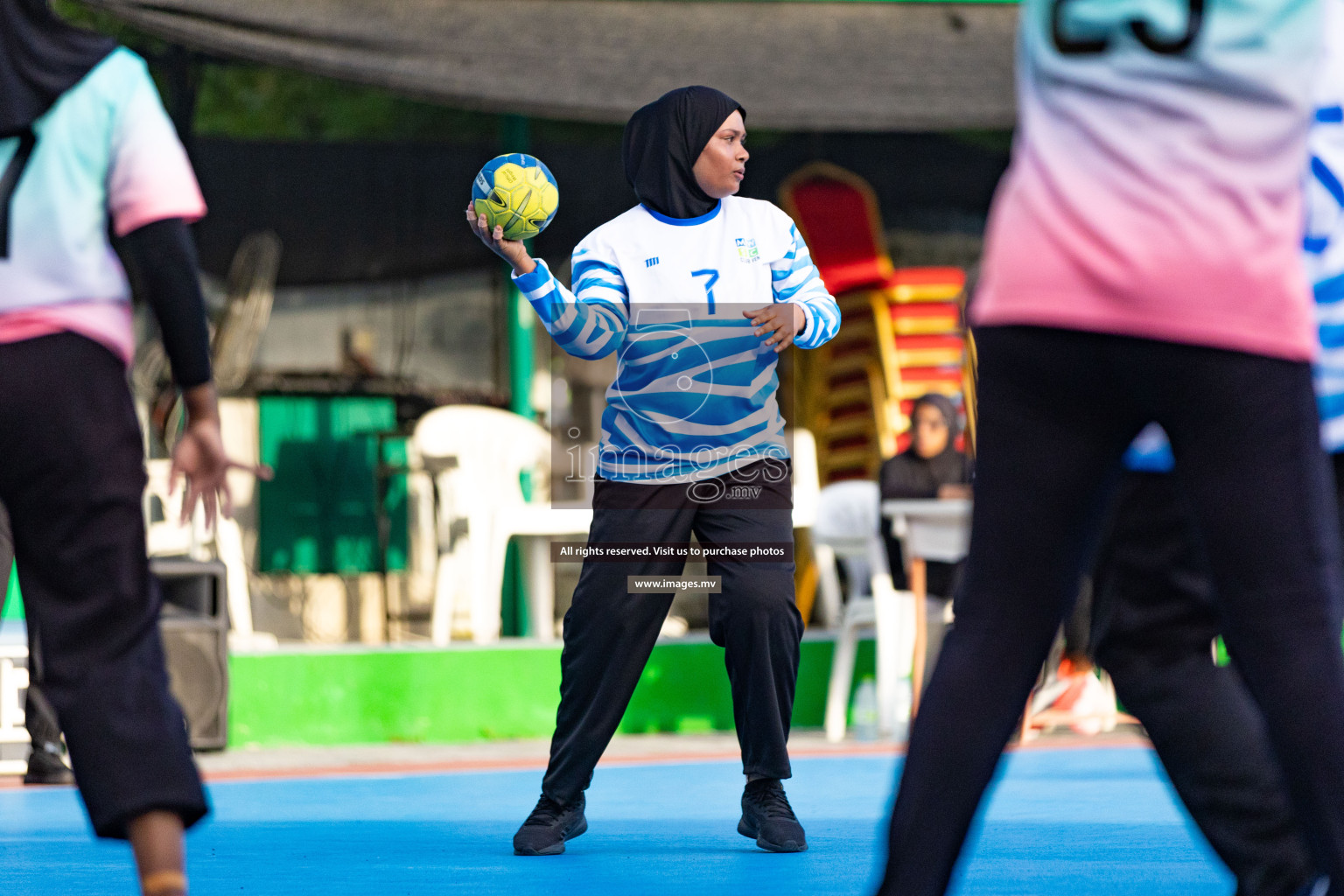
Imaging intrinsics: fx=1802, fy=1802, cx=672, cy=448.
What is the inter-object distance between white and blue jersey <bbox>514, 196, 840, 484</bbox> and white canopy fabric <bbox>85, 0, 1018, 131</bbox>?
3749mm

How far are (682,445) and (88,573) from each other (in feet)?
6.21

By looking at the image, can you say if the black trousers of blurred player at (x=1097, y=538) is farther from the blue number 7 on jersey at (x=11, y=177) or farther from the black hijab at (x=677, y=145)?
the black hijab at (x=677, y=145)

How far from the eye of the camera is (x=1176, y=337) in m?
2.32

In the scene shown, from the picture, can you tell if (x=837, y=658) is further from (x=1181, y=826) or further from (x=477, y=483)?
(x=1181, y=826)

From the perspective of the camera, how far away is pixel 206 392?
2658mm

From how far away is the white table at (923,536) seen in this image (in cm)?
732

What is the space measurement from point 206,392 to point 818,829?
8.21ft

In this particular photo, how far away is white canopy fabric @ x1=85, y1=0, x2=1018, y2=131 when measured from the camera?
775cm

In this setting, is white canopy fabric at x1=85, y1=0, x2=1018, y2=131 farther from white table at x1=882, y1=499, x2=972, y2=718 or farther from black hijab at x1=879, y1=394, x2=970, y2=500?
white table at x1=882, y1=499, x2=972, y2=718

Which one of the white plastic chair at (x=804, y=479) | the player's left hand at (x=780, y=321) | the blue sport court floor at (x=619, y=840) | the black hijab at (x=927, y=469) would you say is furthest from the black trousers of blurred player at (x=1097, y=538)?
the white plastic chair at (x=804, y=479)

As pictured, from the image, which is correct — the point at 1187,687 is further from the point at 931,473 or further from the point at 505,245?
the point at 931,473

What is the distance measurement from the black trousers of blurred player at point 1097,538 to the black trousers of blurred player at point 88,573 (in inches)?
42.3

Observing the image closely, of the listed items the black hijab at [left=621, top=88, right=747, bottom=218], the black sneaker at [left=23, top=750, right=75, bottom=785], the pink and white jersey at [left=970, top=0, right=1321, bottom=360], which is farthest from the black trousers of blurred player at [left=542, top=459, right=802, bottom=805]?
the black sneaker at [left=23, top=750, right=75, bottom=785]

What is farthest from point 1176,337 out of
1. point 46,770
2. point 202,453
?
point 46,770
